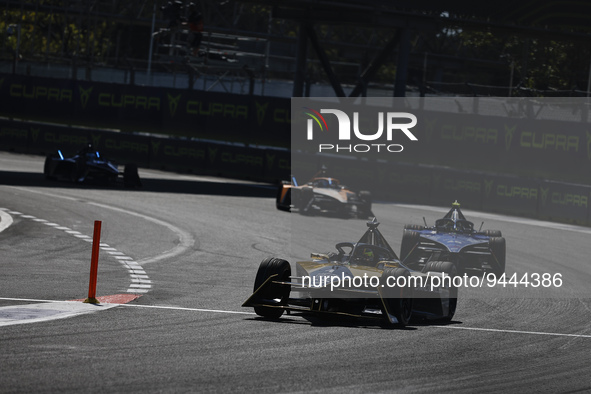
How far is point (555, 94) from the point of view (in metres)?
27.5

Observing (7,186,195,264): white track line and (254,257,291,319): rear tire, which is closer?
(254,257,291,319): rear tire

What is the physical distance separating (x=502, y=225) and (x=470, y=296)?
423 inches

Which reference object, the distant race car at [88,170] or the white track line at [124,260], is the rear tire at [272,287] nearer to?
the white track line at [124,260]

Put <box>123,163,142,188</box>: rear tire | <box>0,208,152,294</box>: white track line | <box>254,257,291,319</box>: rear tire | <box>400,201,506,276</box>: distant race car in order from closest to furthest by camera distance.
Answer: <box>254,257,291,319</box>: rear tire → <box>0,208,152,294</box>: white track line → <box>400,201,506,276</box>: distant race car → <box>123,163,142,188</box>: rear tire

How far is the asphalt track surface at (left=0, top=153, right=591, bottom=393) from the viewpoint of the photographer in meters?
7.55

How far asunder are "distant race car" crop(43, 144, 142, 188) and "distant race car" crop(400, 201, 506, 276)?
1494cm

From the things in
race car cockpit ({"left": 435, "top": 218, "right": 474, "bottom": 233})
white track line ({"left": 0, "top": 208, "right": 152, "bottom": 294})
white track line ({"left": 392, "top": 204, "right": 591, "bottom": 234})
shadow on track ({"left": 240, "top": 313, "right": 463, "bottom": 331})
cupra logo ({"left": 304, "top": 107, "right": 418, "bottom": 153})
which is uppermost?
cupra logo ({"left": 304, "top": 107, "right": 418, "bottom": 153})

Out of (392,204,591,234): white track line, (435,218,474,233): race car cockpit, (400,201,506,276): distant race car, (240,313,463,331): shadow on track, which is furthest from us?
(392,204,591,234): white track line

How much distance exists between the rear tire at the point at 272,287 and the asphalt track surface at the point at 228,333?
0.62 feet

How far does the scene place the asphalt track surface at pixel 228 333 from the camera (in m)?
7.55

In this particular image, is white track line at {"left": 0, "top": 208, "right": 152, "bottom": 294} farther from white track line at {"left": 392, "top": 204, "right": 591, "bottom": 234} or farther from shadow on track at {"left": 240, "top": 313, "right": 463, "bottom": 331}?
white track line at {"left": 392, "top": 204, "right": 591, "bottom": 234}

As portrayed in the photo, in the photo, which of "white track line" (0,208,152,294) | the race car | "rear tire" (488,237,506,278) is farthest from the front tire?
"white track line" (0,208,152,294)

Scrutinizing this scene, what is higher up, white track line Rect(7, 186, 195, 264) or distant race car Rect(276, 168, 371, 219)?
distant race car Rect(276, 168, 371, 219)

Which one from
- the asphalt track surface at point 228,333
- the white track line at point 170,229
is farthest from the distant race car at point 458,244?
the white track line at point 170,229
